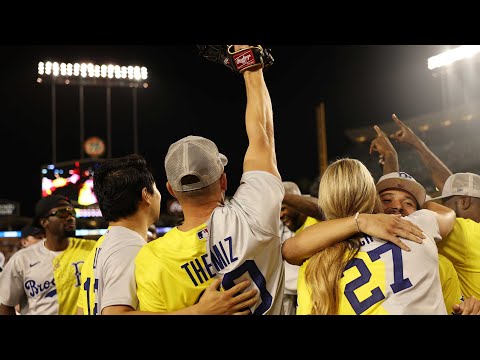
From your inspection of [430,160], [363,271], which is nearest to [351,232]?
[363,271]

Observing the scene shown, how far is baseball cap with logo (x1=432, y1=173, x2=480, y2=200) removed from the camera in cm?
344

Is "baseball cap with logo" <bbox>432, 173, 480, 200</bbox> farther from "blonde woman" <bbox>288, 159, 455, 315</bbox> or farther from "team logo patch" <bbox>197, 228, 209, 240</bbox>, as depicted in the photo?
"team logo patch" <bbox>197, 228, 209, 240</bbox>

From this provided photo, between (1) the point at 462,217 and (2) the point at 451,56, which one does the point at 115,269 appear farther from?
(2) the point at 451,56

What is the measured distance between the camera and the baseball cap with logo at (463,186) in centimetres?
344

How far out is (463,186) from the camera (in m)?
3.45

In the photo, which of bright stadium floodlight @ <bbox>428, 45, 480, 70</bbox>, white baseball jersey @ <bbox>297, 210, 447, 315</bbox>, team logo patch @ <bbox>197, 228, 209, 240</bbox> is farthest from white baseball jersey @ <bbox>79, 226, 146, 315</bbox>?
bright stadium floodlight @ <bbox>428, 45, 480, 70</bbox>

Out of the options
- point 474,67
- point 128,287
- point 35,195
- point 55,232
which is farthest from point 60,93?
point 128,287

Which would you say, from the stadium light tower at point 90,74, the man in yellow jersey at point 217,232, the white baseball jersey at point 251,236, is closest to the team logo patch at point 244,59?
the man in yellow jersey at point 217,232

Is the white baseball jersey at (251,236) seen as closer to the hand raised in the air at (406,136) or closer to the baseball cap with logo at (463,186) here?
the baseball cap with logo at (463,186)

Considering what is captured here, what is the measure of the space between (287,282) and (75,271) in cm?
213

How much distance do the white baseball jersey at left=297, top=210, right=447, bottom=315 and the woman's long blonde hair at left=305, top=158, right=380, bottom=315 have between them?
5 centimetres

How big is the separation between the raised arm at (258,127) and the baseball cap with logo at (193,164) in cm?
15

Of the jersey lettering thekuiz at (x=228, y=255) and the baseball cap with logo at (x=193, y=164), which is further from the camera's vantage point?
the baseball cap with logo at (x=193, y=164)

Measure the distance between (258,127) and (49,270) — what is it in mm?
3136
